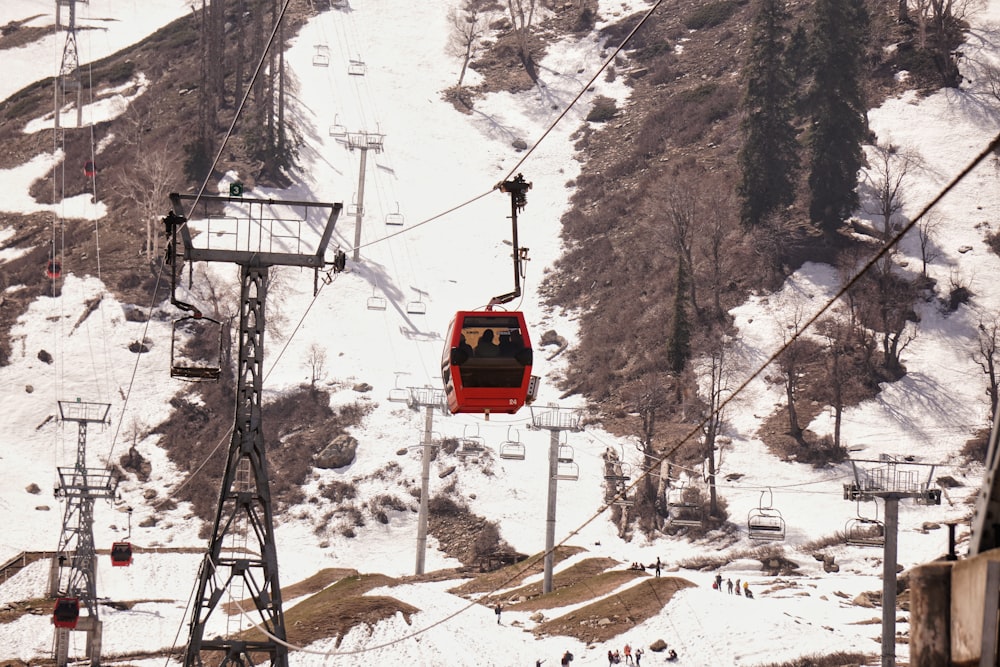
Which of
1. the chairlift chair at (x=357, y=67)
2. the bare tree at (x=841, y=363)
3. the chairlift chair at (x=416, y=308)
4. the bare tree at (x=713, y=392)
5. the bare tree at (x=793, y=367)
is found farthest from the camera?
the chairlift chair at (x=357, y=67)

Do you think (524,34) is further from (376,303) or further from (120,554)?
(120,554)

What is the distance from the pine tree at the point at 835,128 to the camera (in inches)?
3467

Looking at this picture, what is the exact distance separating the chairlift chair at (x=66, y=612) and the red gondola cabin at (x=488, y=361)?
30780mm

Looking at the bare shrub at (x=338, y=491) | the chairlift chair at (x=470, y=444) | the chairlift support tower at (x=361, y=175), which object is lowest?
the bare shrub at (x=338, y=491)

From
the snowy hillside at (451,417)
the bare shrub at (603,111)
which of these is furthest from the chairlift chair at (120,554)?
the bare shrub at (603,111)

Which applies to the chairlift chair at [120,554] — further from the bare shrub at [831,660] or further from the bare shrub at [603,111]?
the bare shrub at [603,111]

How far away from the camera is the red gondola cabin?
77.8 feet

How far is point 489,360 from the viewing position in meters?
23.7

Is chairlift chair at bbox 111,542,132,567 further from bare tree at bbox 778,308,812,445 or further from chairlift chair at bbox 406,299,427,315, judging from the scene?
chairlift chair at bbox 406,299,427,315

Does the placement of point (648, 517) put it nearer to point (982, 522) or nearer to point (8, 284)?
point (8, 284)

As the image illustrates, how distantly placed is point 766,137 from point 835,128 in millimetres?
4544

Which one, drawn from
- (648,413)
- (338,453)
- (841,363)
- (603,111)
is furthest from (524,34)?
(338,453)

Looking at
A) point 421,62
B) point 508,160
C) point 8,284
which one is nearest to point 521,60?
point 421,62

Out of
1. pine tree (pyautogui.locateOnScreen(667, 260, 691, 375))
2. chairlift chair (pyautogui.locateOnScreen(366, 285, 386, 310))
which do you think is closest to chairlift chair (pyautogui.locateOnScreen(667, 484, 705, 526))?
pine tree (pyautogui.locateOnScreen(667, 260, 691, 375))
